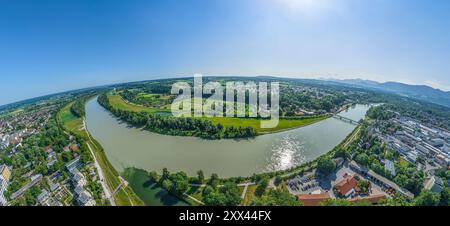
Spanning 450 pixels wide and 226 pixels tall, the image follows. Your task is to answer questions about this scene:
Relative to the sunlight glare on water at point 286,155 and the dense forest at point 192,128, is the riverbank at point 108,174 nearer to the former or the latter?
the dense forest at point 192,128

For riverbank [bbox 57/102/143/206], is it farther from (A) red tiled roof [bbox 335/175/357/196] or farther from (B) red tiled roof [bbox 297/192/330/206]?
(A) red tiled roof [bbox 335/175/357/196]

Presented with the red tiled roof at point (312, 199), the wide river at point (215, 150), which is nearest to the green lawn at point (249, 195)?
the wide river at point (215, 150)

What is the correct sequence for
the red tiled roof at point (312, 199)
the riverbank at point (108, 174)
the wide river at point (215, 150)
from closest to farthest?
the red tiled roof at point (312, 199)
the riverbank at point (108, 174)
the wide river at point (215, 150)

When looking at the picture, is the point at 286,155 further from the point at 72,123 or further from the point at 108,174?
the point at 72,123

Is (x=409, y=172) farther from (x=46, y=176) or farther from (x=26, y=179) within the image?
(x=26, y=179)

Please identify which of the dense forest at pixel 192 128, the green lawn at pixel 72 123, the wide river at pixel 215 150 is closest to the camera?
the wide river at pixel 215 150

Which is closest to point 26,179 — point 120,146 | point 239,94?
point 120,146
